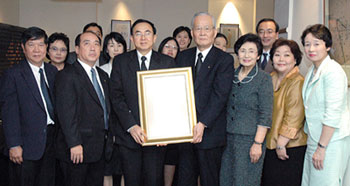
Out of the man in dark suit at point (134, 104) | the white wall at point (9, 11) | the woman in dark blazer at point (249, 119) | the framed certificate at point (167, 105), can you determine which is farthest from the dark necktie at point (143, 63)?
the white wall at point (9, 11)

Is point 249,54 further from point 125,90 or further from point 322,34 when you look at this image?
point 125,90

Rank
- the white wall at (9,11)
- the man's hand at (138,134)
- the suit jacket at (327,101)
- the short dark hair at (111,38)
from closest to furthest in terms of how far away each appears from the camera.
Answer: the suit jacket at (327,101) → the man's hand at (138,134) → the short dark hair at (111,38) → the white wall at (9,11)

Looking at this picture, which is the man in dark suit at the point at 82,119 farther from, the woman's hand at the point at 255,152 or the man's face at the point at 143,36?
the woman's hand at the point at 255,152

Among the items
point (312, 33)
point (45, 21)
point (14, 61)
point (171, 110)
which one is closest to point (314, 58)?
point (312, 33)

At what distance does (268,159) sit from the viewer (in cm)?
264

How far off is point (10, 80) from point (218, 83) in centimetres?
152

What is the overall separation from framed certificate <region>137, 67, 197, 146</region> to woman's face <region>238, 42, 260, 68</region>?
1.49ft

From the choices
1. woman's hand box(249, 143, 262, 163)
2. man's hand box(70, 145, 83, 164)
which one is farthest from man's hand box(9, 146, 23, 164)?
woman's hand box(249, 143, 262, 163)

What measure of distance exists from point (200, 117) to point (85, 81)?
879mm

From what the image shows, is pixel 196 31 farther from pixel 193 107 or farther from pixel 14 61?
pixel 14 61

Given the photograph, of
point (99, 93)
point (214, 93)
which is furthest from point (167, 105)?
point (99, 93)

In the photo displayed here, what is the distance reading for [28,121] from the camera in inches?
96.3

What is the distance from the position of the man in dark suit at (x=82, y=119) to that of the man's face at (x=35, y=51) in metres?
0.27

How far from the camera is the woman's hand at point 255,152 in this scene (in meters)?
2.41
